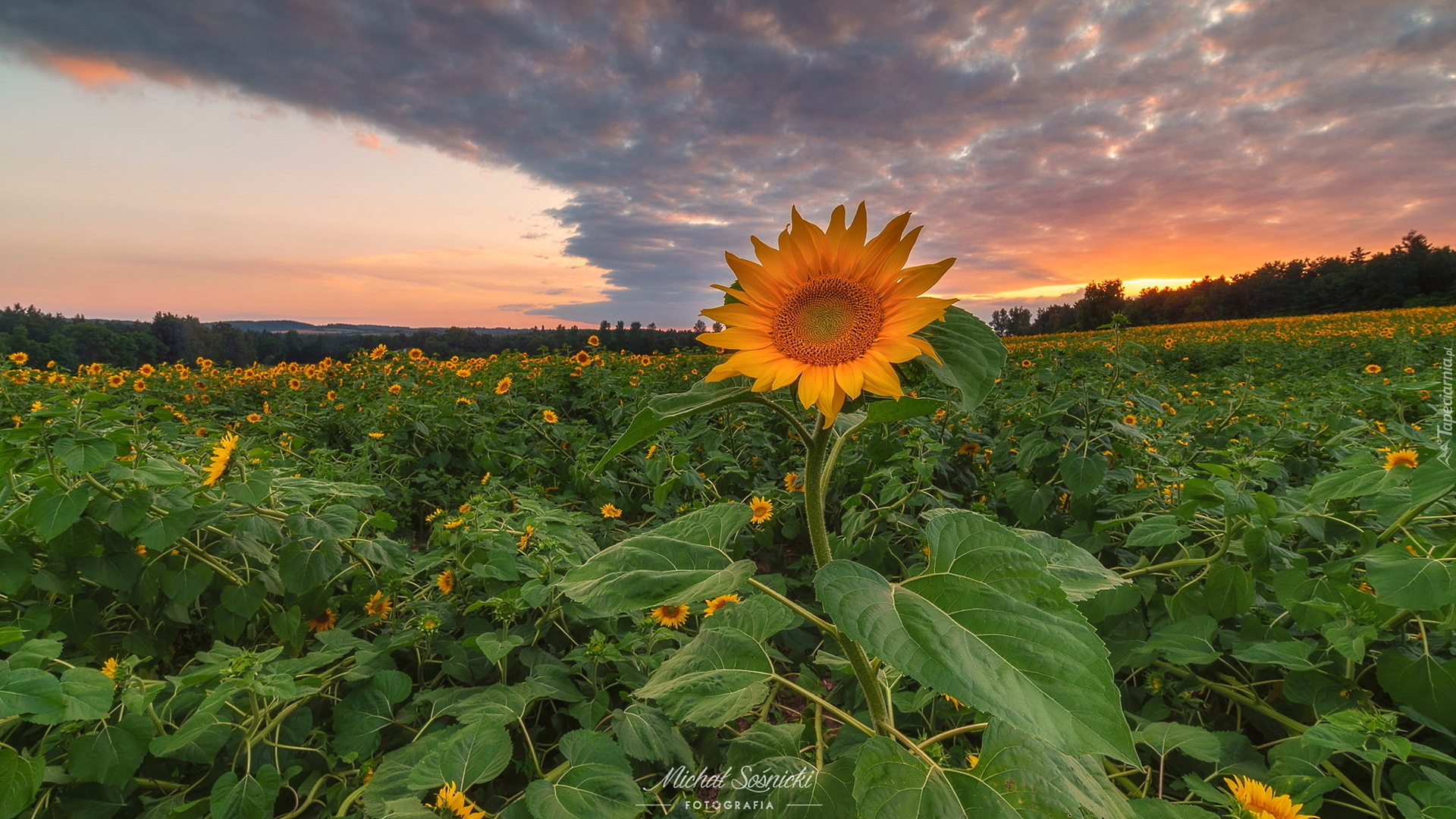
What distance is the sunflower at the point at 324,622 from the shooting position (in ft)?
7.07

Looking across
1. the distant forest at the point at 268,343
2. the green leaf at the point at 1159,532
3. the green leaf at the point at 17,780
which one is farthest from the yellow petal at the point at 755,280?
the distant forest at the point at 268,343

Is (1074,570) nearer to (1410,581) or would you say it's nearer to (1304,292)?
(1410,581)

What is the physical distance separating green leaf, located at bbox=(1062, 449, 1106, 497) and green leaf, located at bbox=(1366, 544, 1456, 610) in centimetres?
93

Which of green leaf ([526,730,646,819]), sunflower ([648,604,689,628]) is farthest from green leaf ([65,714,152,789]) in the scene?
sunflower ([648,604,689,628])

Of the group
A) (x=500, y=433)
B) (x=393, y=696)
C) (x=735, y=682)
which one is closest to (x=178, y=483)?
(x=393, y=696)

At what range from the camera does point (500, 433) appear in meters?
4.86

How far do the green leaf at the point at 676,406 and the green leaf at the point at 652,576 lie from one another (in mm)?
184

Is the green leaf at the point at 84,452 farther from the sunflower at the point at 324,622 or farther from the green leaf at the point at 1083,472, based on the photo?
the green leaf at the point at 1083,472

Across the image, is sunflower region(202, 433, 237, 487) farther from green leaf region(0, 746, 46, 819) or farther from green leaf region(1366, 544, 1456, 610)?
green leaf region(1366, 544, 1456, 610)

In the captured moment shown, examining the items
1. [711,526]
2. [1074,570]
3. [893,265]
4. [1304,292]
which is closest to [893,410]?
[893,265]

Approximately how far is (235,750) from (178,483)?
0.84 meters

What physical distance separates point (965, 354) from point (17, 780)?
2.14 metres

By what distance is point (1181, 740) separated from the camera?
1497 mm

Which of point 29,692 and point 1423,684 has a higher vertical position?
point 29,692
